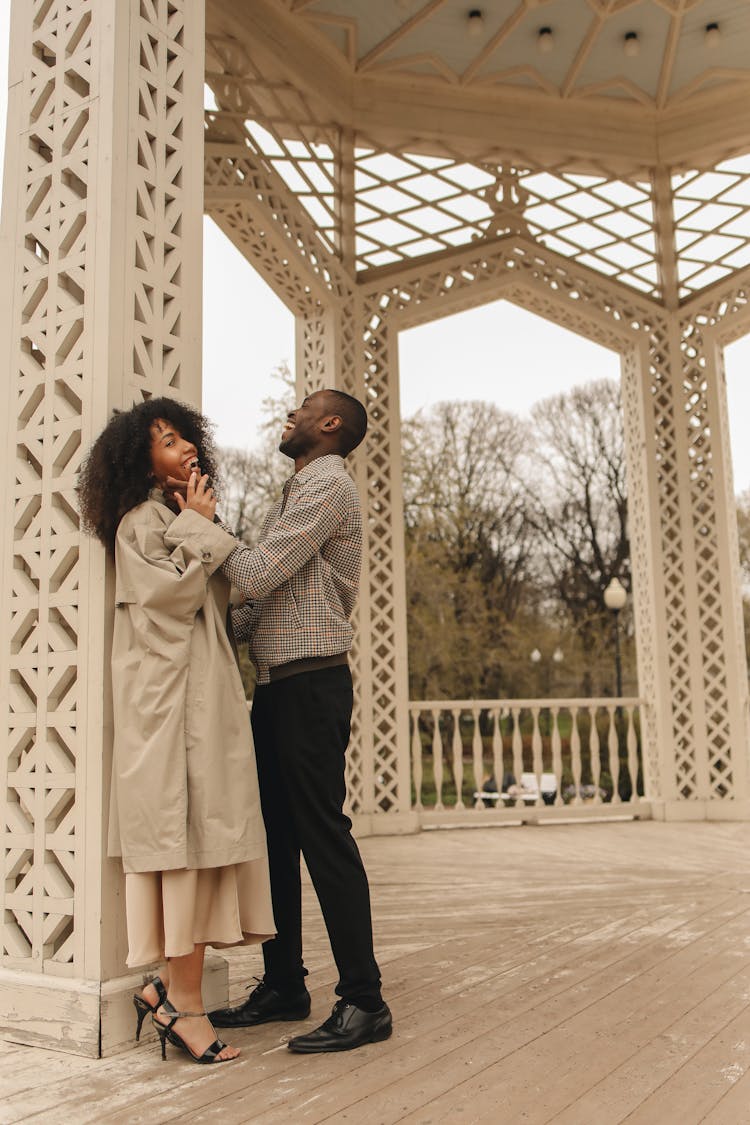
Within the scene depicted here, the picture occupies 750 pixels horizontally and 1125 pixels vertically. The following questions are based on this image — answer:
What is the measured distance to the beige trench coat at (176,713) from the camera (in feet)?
7.18

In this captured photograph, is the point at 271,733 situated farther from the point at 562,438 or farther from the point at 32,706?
the point at 562,438

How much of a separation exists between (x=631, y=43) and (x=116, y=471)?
6244 millimetres

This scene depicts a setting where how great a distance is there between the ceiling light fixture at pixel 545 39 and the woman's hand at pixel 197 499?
5794mm

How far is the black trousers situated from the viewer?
2.35m

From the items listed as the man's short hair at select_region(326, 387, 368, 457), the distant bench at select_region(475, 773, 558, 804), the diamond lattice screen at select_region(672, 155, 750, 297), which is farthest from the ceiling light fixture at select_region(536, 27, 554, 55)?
the man's short hair at select_region(326, 387, 368, 457)

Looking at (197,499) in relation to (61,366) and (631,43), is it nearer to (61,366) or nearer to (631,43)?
(61,366)

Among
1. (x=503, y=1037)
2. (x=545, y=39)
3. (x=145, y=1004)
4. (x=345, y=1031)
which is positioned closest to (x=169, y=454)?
(x=145, y=1004)

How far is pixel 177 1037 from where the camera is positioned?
220 cm

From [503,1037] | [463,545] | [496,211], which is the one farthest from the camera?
[463,545]

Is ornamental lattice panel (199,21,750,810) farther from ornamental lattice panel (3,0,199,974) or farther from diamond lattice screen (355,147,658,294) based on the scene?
ornamental lattice panel (3,0,199,974)

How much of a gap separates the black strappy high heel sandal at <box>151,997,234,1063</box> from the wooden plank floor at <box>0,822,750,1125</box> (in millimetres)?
29

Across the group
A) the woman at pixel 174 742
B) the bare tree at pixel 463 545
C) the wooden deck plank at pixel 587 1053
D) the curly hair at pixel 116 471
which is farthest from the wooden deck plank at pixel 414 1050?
the bare tree at pixel 463 545

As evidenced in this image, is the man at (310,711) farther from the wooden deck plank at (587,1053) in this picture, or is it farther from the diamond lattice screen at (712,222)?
the diamond lattice screen at (712,222)

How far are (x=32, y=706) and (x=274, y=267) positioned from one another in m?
4.64
